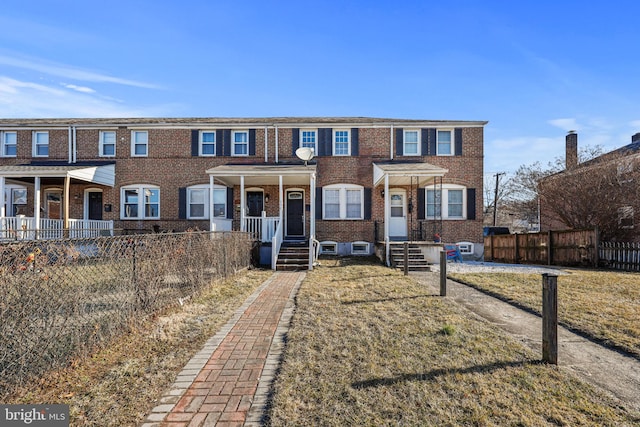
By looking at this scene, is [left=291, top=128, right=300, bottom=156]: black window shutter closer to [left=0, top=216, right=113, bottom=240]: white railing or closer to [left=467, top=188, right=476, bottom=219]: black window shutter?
[left=467, top=188, right=476, bottom=219]: black window shutter

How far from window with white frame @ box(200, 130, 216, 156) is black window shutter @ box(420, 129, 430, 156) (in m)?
10.2

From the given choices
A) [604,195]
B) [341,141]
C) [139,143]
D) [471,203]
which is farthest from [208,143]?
[604,195]

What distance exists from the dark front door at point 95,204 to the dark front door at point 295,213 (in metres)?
9.40

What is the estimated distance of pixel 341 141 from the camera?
53.8 feet

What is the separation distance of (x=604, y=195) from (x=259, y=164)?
16354mm

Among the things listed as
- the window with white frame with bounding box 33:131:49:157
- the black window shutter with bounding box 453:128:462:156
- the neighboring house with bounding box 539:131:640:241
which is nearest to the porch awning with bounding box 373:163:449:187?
the black window shutter with bounding box 453:128:462:156

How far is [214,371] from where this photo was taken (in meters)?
3.60

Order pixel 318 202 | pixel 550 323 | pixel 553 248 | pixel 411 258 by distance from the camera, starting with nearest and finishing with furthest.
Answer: pixel 550 323 → pixel 411 258 → pixel 553 248 → pixel 318 202

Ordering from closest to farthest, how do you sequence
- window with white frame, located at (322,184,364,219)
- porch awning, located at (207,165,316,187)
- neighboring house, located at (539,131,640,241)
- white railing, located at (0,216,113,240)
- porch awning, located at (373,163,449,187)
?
white railing, located at (0,216,113,240), porch awning, located at (373,163,449,187), porch awning, located at (207,165,316,187), neighboring house, located at (539,131,640,241), window with white frame, located at (322,184,364,219)

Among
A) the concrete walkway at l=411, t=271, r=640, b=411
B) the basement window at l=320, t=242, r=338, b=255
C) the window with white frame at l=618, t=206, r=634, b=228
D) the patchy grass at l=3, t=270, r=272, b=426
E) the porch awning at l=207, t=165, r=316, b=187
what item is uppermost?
the porch awning at l=207, t=165, r=316, b=187

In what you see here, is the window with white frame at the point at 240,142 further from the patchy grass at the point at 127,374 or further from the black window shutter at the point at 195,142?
the patchy grass at the point at 127,374

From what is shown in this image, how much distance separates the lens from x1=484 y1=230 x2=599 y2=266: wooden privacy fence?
13172 mm

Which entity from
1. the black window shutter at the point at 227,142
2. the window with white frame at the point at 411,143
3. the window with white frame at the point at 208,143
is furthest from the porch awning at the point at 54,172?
the window with white frame at the point at 411,143

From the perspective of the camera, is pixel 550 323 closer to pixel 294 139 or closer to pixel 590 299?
pixel 590 299
